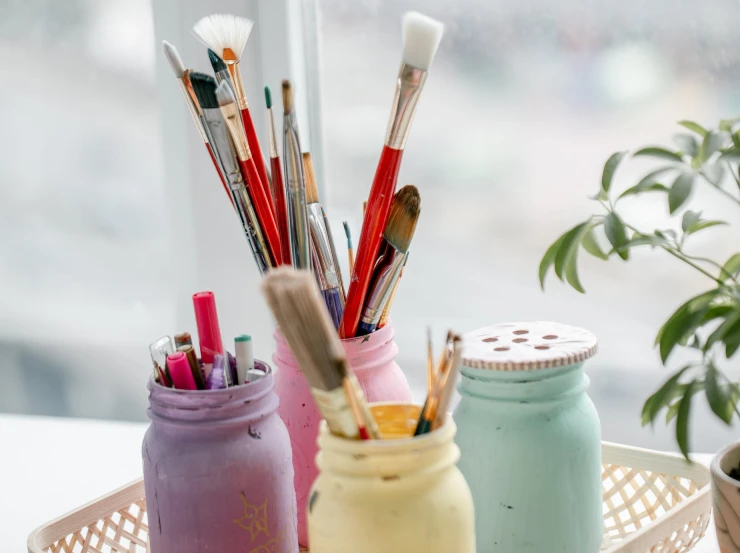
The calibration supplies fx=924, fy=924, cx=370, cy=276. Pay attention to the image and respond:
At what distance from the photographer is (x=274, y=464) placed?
0.38m

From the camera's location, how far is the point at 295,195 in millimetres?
410

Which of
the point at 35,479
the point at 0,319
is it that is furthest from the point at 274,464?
the point at 0,319

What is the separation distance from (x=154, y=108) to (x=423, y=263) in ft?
0.90

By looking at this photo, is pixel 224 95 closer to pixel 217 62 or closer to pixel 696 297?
pixel 217 62

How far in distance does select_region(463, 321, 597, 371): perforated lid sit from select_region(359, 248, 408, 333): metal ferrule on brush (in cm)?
4

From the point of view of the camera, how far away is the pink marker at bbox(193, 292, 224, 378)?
1.28 feet

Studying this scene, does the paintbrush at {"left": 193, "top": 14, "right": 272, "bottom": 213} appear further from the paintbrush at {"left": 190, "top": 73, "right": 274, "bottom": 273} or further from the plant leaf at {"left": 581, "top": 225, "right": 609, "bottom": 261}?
the plant leaf at {"left": 581, "top": 225, "right": 609, "bottom": 261}

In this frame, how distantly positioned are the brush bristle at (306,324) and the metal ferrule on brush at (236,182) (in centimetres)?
13

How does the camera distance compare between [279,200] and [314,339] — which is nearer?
[314,339]

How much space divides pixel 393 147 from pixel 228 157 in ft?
0.24

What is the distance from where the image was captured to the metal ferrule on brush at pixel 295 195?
15.8 inches

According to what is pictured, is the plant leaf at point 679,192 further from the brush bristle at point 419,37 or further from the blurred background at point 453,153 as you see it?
the blurred background at point 453,153

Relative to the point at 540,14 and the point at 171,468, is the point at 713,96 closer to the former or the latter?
the point at 540,14

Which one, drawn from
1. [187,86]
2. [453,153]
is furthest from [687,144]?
[453,153]
